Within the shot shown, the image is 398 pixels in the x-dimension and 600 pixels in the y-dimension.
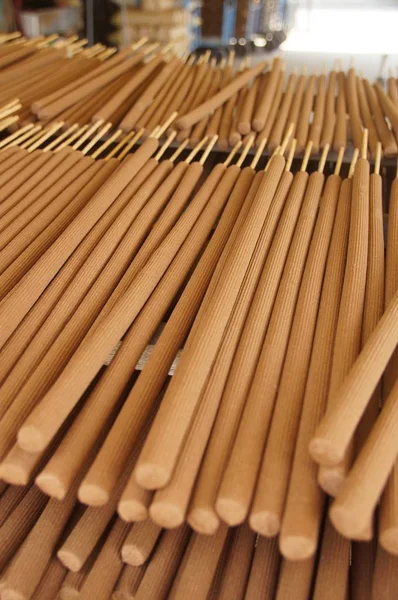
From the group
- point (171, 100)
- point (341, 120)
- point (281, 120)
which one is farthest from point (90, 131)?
point (341, 120)

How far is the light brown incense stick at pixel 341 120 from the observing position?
10.1 ft

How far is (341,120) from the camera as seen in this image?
343cm

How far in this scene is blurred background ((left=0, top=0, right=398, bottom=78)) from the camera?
27.7 ft

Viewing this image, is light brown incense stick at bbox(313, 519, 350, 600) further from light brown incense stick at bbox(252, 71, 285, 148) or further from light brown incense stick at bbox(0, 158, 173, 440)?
light brown incense stick at bbox(252, 71, 285, 148)

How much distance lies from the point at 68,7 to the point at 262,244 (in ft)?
29.2

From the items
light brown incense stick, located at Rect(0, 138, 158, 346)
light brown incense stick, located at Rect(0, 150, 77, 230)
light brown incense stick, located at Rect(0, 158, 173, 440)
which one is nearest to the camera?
light brown incense stick, located at Rect(0, 158, 173, 440)

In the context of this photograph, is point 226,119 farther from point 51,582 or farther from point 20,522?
point 51,582

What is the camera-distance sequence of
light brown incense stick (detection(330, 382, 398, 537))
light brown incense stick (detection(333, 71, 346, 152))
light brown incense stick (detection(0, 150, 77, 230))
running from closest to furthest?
light brown incense stick (detection(330, 382, 398, 537)), light brown incense stick (detection(0, 150, 77, 230)), light brown incense stick (detection(333, 71, 346, 152))

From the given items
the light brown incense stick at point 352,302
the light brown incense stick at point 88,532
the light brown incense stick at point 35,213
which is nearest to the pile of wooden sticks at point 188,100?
the light brown incense stick at point 35,213

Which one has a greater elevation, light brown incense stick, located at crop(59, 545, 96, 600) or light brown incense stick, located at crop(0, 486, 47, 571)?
light brown incense stick, located at crop(0, 486, 47, 571)

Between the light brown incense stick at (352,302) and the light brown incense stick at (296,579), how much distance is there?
0.26 metres

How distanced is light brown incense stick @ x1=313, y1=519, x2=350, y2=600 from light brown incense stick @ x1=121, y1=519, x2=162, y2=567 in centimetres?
42

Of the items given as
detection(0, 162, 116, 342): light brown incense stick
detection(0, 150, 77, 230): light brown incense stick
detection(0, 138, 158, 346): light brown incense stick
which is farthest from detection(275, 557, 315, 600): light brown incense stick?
detection(0, 150, 77, 230): light brown incense stick

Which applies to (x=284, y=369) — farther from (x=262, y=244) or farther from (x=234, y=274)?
(x=262, y=244)
